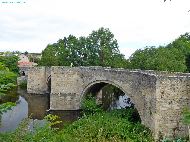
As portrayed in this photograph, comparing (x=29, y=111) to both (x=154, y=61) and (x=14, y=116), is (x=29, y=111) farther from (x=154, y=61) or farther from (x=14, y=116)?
(x=154, y=61)

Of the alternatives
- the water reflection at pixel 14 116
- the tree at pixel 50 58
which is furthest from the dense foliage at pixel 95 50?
the water reflection at pixel 14 116

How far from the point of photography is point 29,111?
26.2 metres

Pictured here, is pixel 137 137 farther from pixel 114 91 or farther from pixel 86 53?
pixel 86 53

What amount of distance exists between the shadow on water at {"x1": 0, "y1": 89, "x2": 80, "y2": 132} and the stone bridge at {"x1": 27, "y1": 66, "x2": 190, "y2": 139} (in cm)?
110

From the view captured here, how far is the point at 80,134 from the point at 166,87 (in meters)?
4.46

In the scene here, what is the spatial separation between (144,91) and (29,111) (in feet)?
35.9

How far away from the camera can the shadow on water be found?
69.2 ft

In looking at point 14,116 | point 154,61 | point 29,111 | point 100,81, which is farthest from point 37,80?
point 100,81

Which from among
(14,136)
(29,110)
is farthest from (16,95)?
(14,136)

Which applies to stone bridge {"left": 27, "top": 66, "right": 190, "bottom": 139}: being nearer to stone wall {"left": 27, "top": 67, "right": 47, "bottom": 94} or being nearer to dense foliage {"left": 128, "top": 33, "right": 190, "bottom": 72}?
dense foliage {"left": 128, "top": 33, "right": 190, "bottom": 72}

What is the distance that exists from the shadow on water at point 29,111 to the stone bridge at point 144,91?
1095mm

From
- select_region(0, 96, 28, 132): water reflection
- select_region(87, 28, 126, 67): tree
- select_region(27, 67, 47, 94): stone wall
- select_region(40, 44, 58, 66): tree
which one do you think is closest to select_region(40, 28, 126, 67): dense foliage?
select_region(87, 28, 126, 67): tree

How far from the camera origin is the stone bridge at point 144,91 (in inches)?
609

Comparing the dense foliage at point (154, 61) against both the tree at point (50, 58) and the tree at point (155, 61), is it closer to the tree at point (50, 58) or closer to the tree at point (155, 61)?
the tree at point (155, 61)
